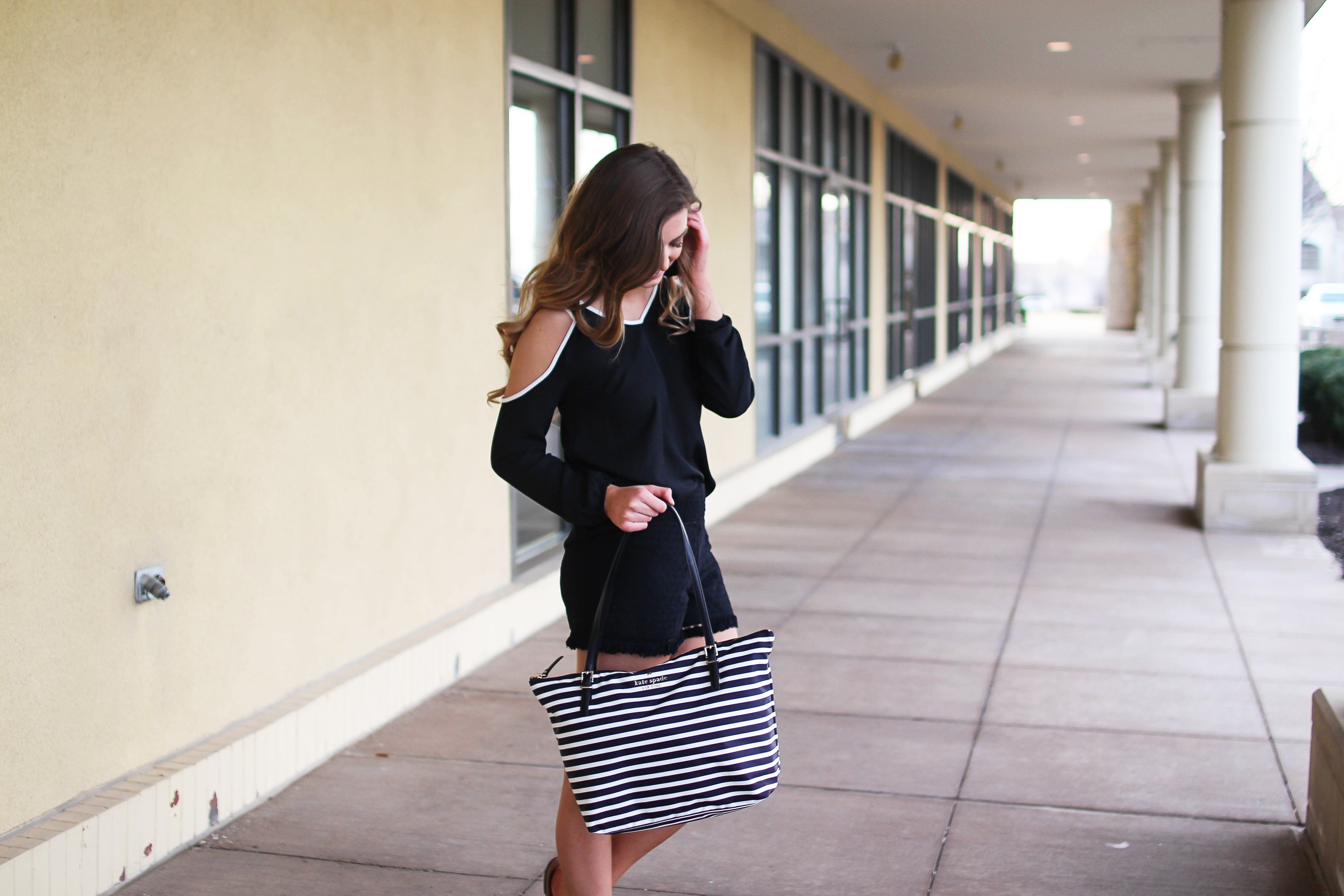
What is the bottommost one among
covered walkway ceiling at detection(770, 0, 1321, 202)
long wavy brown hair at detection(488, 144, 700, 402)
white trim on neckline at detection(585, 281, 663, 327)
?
white trim on neckline at detection(585, 281, 663, 327)

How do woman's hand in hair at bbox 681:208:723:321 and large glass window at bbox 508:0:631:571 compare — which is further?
large glass window at bbox 508:0:631:571

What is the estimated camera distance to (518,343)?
2506 millimetres

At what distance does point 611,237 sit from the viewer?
95.7 inches

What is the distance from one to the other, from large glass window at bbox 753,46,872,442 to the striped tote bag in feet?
28.2

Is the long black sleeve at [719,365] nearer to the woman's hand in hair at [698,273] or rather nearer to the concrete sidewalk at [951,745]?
the woman's hand in hair at [698,273]

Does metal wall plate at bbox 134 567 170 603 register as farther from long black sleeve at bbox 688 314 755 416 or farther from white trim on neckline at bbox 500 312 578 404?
long black sleeve at bbox 688 314 755 416

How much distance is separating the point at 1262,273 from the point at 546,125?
16.4 feet

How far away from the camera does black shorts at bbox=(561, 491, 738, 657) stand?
250 cm

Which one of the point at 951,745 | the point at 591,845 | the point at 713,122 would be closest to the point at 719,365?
the point at 591,845

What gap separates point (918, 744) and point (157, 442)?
2.69 metres

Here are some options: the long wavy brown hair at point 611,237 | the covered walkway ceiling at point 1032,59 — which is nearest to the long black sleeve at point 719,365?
the long wavy brown hair at point 611,237

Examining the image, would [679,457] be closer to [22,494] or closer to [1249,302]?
[22,494]

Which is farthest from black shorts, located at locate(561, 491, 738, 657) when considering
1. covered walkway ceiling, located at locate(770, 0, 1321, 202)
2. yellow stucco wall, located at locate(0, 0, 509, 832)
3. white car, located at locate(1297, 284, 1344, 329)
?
white car, located at locate(1297, 284, 1344, 329)

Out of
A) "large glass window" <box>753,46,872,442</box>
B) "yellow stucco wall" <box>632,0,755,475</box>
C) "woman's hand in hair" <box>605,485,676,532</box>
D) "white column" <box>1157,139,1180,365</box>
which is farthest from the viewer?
"white column" <box>1157,139,1180,365</box>
